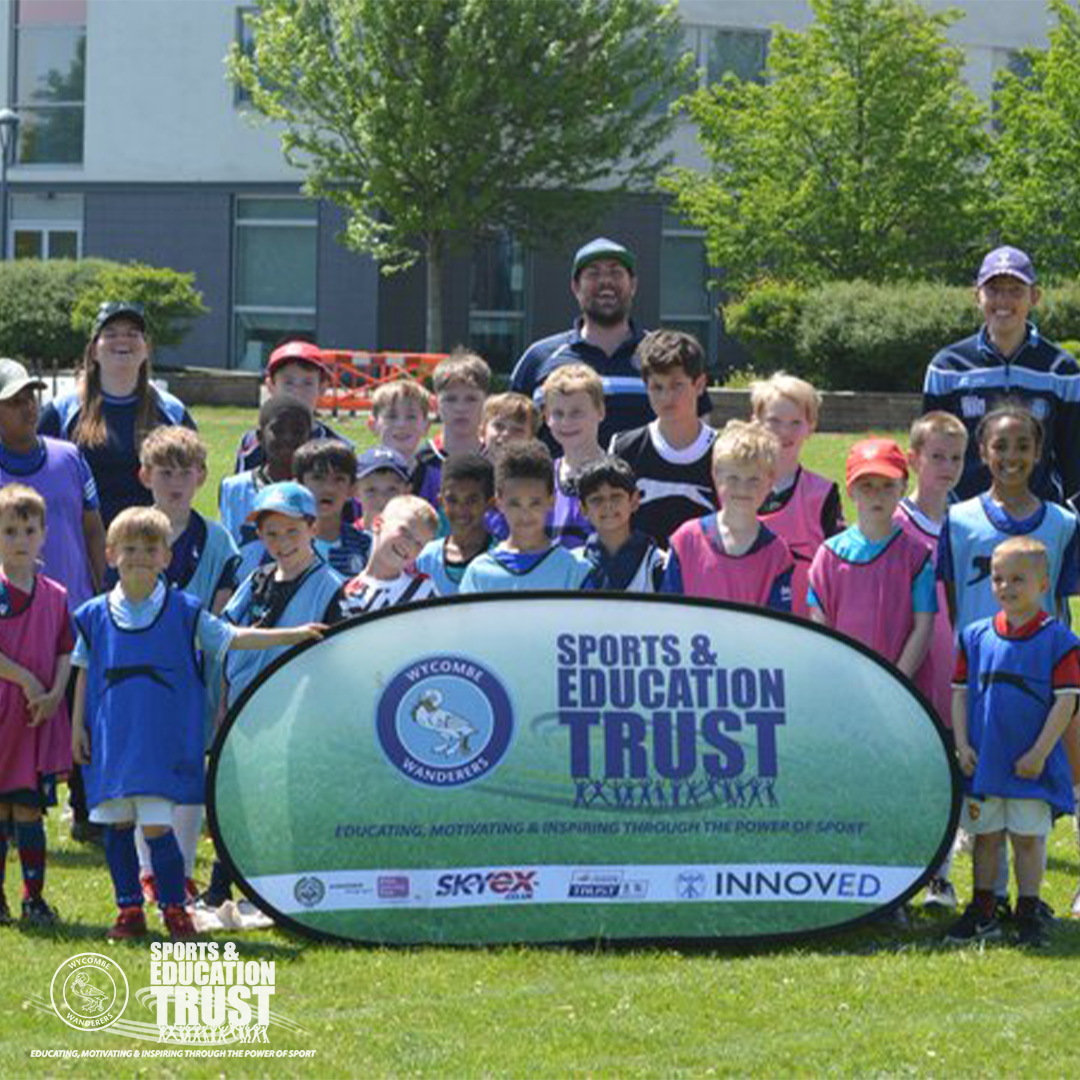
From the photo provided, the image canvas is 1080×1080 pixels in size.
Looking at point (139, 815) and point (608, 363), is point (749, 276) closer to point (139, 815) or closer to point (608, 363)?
point (608, 363)

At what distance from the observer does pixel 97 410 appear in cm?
855

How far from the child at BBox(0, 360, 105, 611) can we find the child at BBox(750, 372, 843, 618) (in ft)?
8.73

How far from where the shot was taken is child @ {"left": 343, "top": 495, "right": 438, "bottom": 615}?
7.32 m

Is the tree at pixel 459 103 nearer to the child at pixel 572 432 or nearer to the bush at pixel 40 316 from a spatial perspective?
the bush at pixel 40 316

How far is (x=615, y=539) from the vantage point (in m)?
7.34

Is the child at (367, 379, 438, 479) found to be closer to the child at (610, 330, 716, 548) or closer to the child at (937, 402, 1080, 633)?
the child at (610, 330, 716, 548)

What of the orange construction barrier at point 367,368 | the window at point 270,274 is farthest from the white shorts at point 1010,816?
the window at point 270,274

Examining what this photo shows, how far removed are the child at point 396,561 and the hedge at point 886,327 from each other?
22.8 meters

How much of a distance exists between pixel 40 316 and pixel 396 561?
30.2m

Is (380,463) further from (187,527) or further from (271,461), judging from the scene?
(187,527)

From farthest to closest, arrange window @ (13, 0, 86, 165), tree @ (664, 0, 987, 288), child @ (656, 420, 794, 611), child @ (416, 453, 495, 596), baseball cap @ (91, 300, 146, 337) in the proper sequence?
window @ (13, 0, 86, 165), tree @ (664, 0, 987, 288), baseball cap @ (91, 300, 146, 337), child @ (416, 453, 495, 596), child @ (656, 420, 794, 611)

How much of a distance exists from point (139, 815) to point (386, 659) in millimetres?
958

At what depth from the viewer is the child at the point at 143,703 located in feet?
22.2

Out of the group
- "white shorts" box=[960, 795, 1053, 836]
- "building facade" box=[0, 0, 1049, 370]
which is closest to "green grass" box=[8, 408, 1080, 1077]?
"white shorts" box=[960, 795, 1053, 836]
